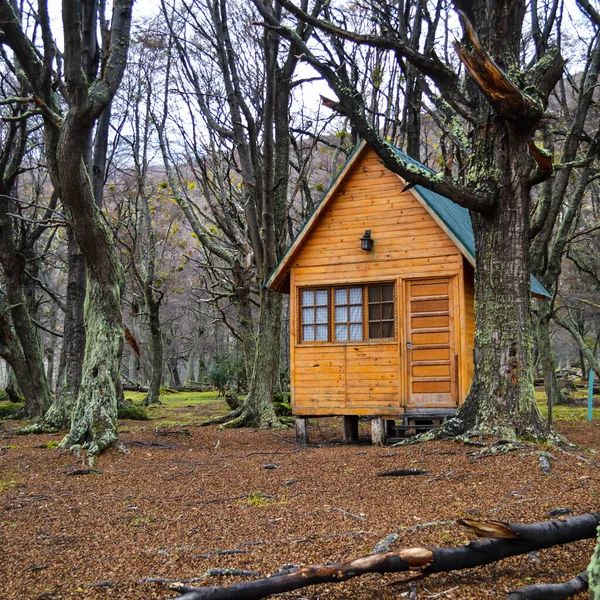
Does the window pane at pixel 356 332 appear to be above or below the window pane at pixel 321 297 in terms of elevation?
below

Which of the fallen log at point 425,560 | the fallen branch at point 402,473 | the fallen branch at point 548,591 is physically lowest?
the fallen branch at point 402,473

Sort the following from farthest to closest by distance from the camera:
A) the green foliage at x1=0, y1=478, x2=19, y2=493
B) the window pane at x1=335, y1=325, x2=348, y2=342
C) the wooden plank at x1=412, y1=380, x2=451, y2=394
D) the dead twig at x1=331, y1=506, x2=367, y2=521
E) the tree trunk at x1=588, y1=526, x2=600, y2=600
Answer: the window pane at x1=335, y1=325, x2=348, y2=342
the wooden plank at x1=412, y1=380, x2=451, y2=394
the green foliage at x1=0, y1=478, x2=19, y2=493
the dead twig at x1=331, y1=506, x2=367, y2=521
the tree trunk at x1=588, y1=526, x2=600, y2=600

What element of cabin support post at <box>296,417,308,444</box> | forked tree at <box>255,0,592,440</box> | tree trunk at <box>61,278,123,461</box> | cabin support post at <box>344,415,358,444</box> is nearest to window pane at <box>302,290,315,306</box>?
cabin support post at <box>296,417,308,444</box>

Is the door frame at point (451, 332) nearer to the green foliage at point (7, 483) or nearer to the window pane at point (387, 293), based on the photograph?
the window pane at point (387, 293)

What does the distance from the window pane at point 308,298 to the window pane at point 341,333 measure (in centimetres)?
74

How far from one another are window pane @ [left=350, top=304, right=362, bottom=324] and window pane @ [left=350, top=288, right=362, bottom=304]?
101mm

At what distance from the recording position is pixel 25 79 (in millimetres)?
10297

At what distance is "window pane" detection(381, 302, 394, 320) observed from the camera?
1241cm

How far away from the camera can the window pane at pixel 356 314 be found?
41.6 feet

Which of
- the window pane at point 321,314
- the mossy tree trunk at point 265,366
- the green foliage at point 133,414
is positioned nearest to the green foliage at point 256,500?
the window pane at point 321,314

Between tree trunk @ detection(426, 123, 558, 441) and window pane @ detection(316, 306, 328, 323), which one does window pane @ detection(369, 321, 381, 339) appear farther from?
tree trunk @ detection(426, 123, 558, 441)

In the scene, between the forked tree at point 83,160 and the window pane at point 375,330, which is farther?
the window pane at point 375,330

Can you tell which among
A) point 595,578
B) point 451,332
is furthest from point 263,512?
point 451,332

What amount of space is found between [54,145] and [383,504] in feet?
23.2
